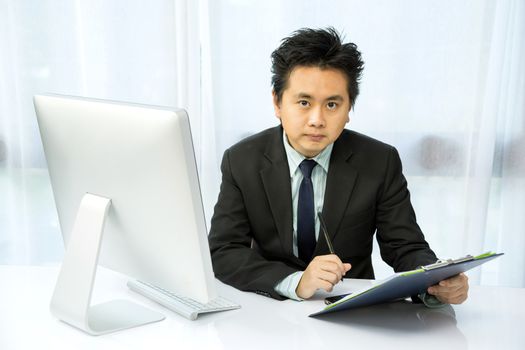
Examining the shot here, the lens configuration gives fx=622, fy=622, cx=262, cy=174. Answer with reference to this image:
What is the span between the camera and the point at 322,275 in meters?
1.41

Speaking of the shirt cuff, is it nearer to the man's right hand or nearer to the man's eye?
the man's right hand

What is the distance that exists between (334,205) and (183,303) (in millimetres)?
572

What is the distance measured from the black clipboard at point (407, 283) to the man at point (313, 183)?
30 centimetres

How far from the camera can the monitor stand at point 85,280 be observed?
1.27m

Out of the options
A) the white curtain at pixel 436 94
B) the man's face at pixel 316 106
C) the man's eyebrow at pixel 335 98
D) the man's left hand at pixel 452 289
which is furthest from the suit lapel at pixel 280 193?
the white curtain at pixel 436 94

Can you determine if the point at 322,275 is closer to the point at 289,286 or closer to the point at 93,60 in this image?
the point at 289,286

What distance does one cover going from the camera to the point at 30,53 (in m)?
2.86

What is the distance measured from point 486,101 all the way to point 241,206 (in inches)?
52.3

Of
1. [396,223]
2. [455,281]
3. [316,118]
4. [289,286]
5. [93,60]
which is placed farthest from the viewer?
[93,60]

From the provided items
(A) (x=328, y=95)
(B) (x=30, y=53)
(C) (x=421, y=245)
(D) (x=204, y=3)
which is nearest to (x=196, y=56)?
(D) (x=204, y=3)

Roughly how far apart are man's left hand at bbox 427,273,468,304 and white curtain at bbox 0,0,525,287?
1388mm

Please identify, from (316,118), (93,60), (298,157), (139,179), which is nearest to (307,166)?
(298,157)

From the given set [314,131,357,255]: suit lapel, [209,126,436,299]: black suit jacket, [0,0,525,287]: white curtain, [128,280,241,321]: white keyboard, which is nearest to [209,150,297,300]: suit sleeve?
[209,126,436,299]: black suit jacket

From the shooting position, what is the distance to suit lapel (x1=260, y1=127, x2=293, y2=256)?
1.76 m
